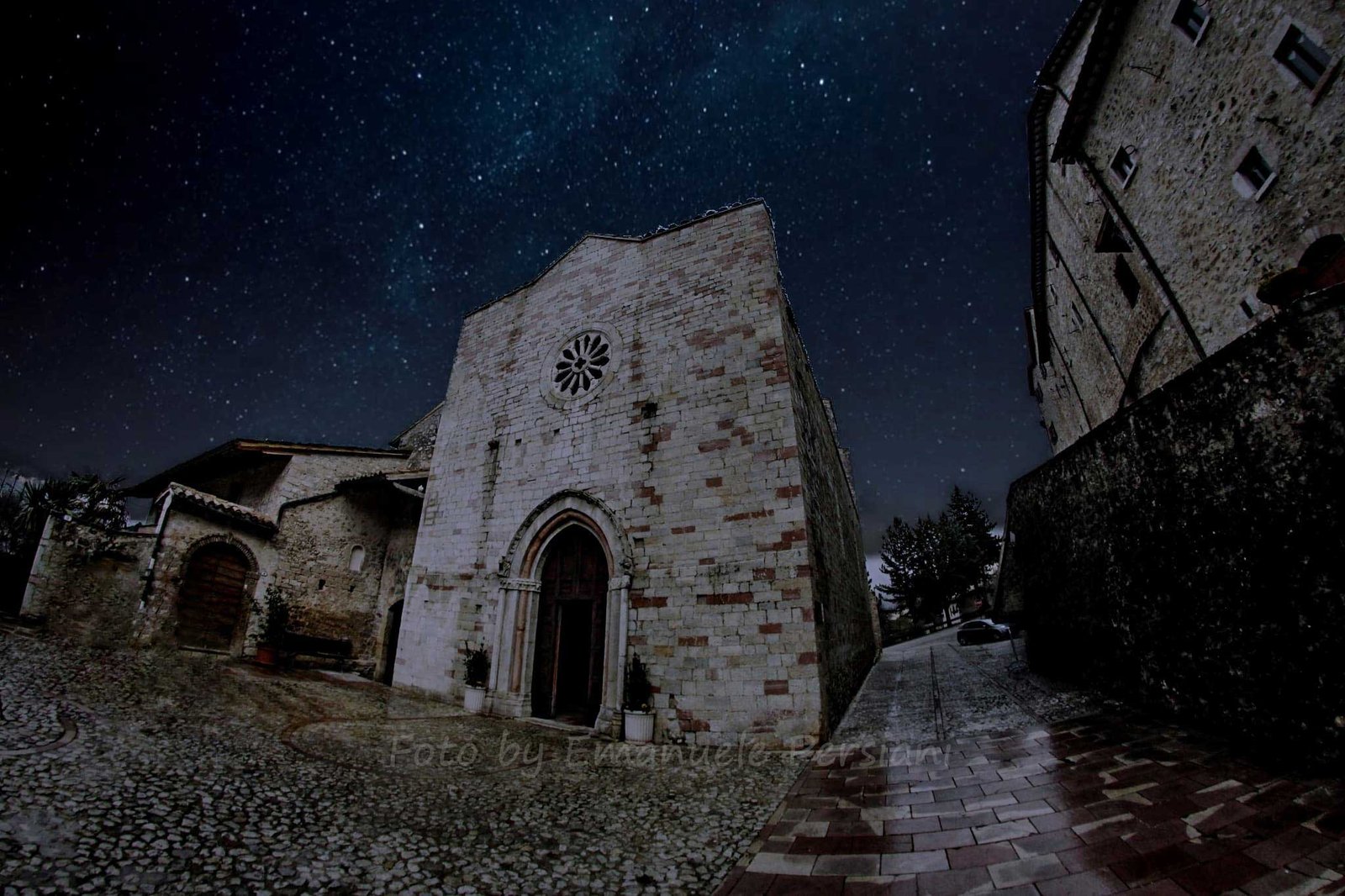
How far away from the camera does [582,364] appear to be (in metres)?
10.0

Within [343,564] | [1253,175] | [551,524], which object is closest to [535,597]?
[551,524]

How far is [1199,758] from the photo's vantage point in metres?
3.61

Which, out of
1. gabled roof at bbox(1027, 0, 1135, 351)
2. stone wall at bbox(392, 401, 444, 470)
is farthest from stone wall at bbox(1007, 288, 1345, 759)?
stone wall at bbox(392, 401, 444, 470)

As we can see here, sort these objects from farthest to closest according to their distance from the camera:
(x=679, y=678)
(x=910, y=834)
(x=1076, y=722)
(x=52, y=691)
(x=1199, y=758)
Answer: (x=679, y=678) < (x=52, y=691) < (x=1076, y=722) < (x=1199, y=758) < (x=910, y=834)

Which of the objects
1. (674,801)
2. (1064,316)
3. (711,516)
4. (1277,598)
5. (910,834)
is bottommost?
(674,801)

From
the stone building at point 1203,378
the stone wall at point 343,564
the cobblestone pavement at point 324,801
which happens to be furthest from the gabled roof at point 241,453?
the stone building at point 1203,378

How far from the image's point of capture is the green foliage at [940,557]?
32875mm

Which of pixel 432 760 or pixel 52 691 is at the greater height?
pixel 52 691

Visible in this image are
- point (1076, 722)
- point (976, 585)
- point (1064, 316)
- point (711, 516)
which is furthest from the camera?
point (976, 585)

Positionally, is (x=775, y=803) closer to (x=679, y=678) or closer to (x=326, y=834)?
(x=679, y=678)

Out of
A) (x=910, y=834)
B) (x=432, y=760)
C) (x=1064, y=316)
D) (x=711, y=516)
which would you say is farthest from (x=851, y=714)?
(x=1064, y=316)

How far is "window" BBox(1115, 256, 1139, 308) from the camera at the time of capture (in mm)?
11031

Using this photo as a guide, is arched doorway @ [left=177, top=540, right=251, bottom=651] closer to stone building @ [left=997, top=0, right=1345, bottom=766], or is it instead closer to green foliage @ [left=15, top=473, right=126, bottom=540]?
green foliage @ [left=15, top=473, right=126, bottom=540]

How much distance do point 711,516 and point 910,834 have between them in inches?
184
